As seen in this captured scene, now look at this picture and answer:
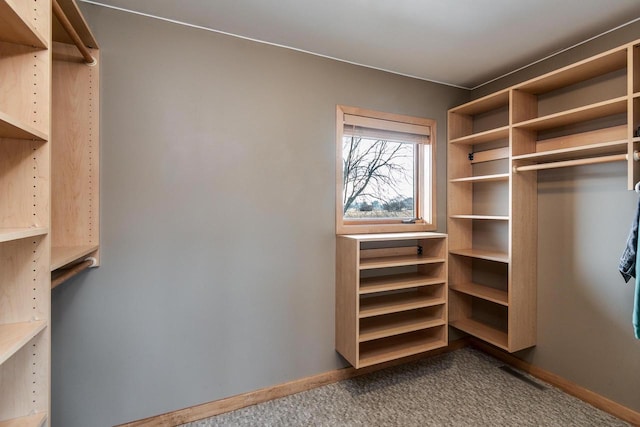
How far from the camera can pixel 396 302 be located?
2.33 meters

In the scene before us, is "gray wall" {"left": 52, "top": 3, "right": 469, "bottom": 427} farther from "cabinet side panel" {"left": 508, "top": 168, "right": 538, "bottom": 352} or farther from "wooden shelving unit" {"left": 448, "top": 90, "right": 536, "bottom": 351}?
"cabinet side panel" {"left": 508, "top": 168, "right": 538, "bottom": 352}

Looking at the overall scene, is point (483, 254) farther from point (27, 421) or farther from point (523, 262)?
point (27, 421)

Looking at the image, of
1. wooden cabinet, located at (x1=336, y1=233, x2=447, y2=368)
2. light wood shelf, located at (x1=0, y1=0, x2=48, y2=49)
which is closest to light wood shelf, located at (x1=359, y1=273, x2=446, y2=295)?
wooden cabinet, located at (x1=336, y1=233, x2=447, y2=368)

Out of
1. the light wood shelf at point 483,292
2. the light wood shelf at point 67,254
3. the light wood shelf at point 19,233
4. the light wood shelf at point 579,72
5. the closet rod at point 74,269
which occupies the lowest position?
the light wood shelf at point 483,292

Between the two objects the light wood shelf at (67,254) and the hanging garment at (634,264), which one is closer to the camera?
the light wood shelf at (67,254)

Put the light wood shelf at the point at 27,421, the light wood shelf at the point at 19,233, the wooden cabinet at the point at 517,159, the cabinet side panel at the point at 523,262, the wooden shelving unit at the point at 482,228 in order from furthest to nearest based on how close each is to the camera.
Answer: the wooden shelving unit at the point at 482,228 < the cabinet side panel at the point at 523,262 < the wooden cabinet at the point at 517,159 < the light wood shelf at the point at 27,421 < the light wood shelf at the point at 19,233

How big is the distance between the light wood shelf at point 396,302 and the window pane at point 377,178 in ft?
2.22

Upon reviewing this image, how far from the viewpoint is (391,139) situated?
257 cm

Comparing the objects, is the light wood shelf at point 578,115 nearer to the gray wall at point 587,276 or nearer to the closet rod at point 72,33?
the gray wall at point 587,276

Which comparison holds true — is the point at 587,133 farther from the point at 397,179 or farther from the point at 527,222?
the point at 397,179

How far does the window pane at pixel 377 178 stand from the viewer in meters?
2.49

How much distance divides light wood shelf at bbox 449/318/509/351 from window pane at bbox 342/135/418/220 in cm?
106

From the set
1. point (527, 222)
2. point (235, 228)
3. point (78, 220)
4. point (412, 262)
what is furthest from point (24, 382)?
point (527, 222)

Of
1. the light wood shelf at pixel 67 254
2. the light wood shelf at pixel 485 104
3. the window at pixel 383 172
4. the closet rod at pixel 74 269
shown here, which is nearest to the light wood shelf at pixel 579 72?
the light wood shelf at pixel 485 104
